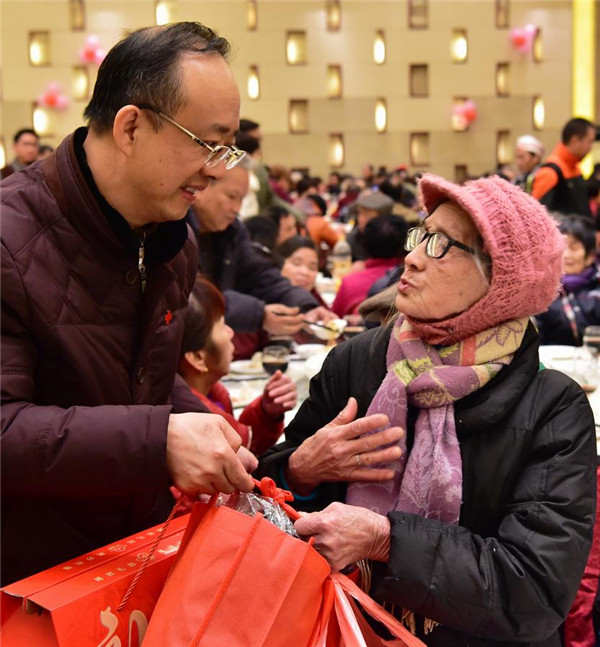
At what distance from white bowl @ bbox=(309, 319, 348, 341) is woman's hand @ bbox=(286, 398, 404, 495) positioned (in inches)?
73.7

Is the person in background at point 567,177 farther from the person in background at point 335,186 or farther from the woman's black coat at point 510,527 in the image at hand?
the person in background at point 335,186

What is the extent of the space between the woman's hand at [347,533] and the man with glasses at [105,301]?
154 millimetres

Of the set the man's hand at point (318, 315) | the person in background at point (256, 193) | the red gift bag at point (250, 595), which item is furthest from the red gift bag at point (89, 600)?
the person in background at point (256, 193)

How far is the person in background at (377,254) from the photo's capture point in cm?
424

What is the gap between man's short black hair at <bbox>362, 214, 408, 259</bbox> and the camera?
13.9ft

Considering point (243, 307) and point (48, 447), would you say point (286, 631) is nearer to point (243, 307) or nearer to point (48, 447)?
point (48, 447)

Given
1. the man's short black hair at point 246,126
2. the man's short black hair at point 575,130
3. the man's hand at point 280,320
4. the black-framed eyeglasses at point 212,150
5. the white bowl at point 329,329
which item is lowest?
the white bowl at point 329,329

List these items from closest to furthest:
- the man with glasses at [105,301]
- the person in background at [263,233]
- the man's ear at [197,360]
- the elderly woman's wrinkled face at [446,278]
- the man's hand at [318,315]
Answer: the man with glasses at [105,301], the elderly woman's wrinkled face at [446,278], the man's ear at [197,360], the man's hand at [318,315], the person in background at [263,233]

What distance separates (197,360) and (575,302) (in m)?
2.38

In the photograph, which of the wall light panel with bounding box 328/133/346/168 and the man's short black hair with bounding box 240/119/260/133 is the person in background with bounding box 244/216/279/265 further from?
the wall light panel with bounding box 328/133/346/168

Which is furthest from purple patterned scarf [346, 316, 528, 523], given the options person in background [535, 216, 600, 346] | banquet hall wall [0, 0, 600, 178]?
banquet hall wall [0, 0, 600, 178]

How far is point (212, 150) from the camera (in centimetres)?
155

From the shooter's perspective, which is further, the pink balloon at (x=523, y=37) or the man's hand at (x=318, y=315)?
the pink balloon at (x=523, y=37)

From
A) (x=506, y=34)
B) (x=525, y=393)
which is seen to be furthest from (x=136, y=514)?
(x=506, y=34)
